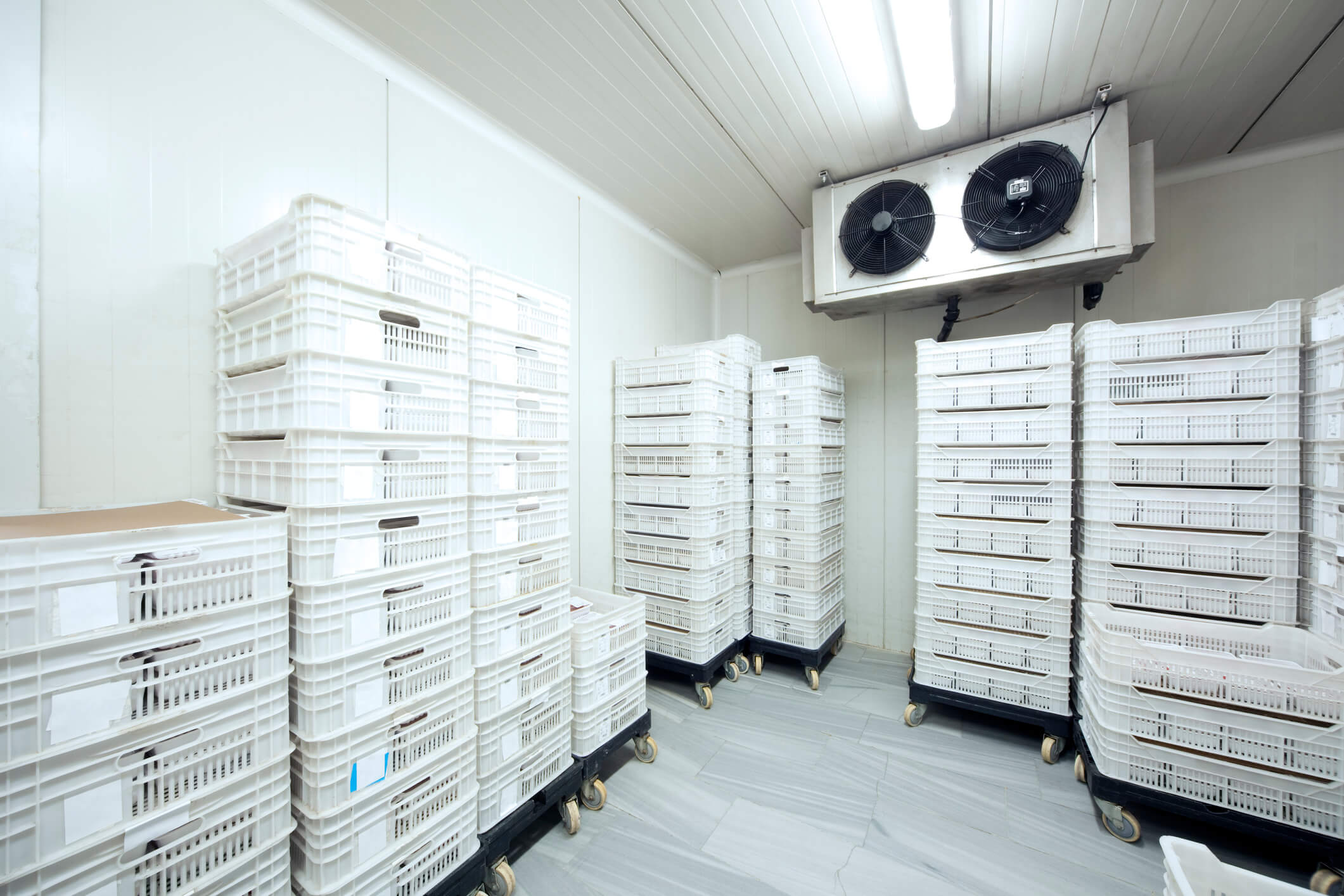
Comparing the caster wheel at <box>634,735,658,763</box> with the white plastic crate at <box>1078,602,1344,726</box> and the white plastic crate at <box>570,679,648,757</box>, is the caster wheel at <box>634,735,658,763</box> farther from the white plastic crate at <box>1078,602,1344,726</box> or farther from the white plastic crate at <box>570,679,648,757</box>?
the white plastic crate at <box>1078,602,1344,726</box>

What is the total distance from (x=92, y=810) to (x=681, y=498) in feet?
7.68

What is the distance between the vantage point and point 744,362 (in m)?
3.33

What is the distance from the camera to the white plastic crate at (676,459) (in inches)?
113

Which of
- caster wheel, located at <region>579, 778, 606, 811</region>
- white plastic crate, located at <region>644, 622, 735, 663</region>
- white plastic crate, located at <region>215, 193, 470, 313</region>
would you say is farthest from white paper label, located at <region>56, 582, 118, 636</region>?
white plastic crate, located at <region>644, 622, 735, 663</region>

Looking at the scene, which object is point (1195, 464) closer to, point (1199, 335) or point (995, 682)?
point (1199, 335)

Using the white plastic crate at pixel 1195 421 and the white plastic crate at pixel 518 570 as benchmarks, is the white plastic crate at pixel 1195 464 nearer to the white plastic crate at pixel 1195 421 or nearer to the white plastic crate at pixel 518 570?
the white plastic crate at pixel 1195 421

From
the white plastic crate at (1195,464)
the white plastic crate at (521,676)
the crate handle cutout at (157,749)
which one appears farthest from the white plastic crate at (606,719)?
the white plastic crate at (1195,464)

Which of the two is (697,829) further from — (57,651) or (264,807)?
(57,651)

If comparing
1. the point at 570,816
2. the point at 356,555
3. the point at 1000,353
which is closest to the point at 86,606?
the point at 356,555

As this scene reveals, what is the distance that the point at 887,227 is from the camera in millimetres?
2689

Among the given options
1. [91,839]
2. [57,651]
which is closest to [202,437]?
[57,651]

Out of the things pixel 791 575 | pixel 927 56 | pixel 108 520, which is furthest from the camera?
pixel 791 575

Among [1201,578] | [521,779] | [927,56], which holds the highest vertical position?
[927,56]

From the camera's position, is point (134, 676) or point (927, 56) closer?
point (134, 676)
